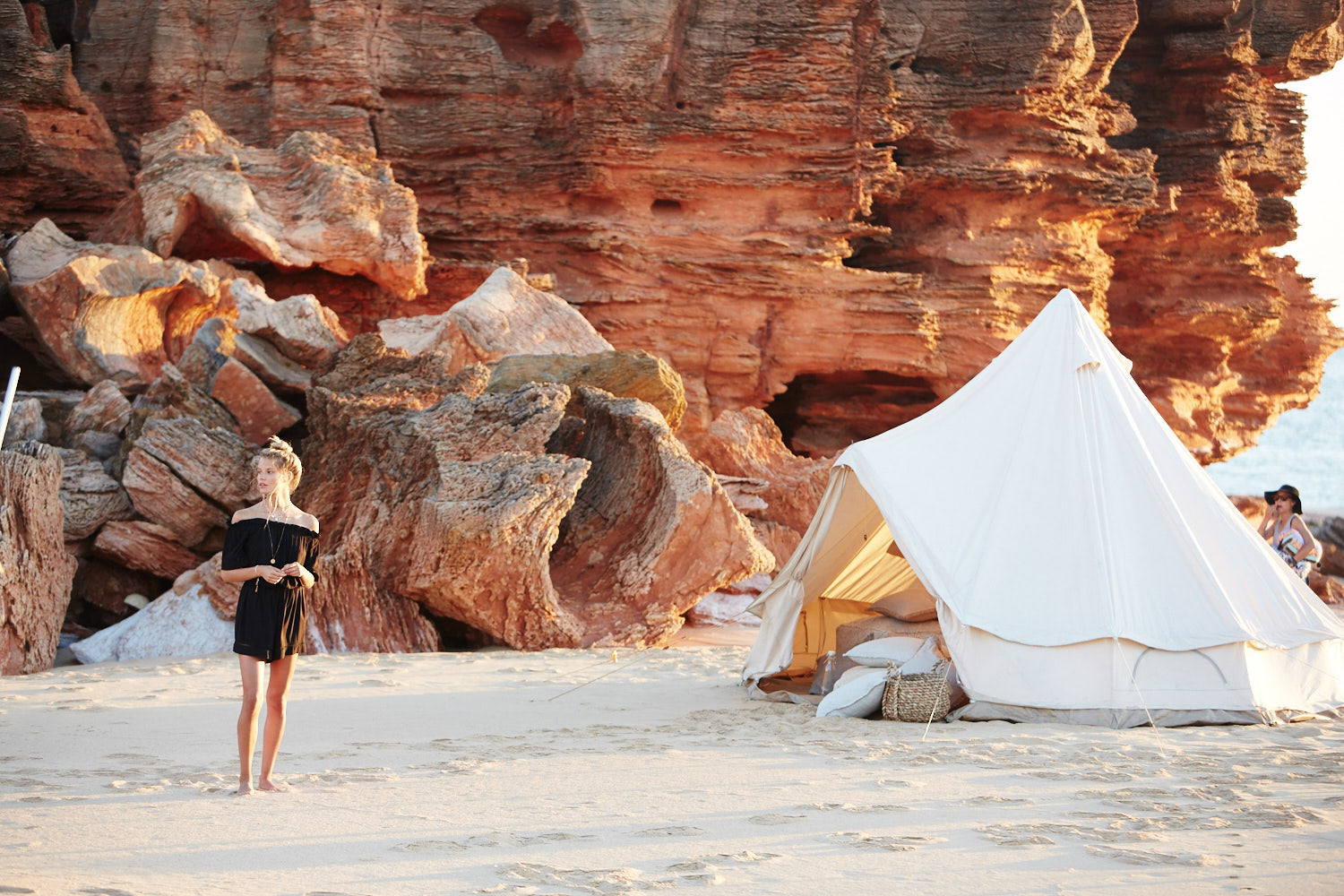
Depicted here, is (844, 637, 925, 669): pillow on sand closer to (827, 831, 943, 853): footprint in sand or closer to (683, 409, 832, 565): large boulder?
(827, 831, 943, 853): footprint in sand

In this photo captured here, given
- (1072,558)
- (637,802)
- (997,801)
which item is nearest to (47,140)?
(1072,558)

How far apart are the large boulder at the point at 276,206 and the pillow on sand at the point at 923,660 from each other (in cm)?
885

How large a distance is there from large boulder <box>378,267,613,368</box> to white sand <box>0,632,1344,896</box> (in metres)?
5.65

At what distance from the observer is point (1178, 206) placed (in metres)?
17.6

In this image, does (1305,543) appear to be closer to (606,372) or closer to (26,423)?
(606,372)

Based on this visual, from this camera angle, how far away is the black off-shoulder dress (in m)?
3.90

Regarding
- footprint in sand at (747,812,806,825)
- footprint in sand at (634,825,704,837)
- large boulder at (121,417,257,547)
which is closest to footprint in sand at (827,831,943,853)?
footprint in sand at (747,812,806,825)

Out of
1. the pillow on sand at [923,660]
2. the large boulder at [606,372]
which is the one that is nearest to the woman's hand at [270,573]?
the pillow on sand at [923,660]

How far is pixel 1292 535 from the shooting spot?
7305 millimetres

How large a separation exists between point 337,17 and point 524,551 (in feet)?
32.2

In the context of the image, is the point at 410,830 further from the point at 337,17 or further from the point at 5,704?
the point at 337,17

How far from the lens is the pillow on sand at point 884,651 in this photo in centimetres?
605

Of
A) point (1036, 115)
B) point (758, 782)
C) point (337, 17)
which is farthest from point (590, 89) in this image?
point (758, 782)

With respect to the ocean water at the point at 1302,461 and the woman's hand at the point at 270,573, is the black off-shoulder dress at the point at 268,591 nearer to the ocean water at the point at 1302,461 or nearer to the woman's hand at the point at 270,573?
the woman's hand at the point at 270,573
